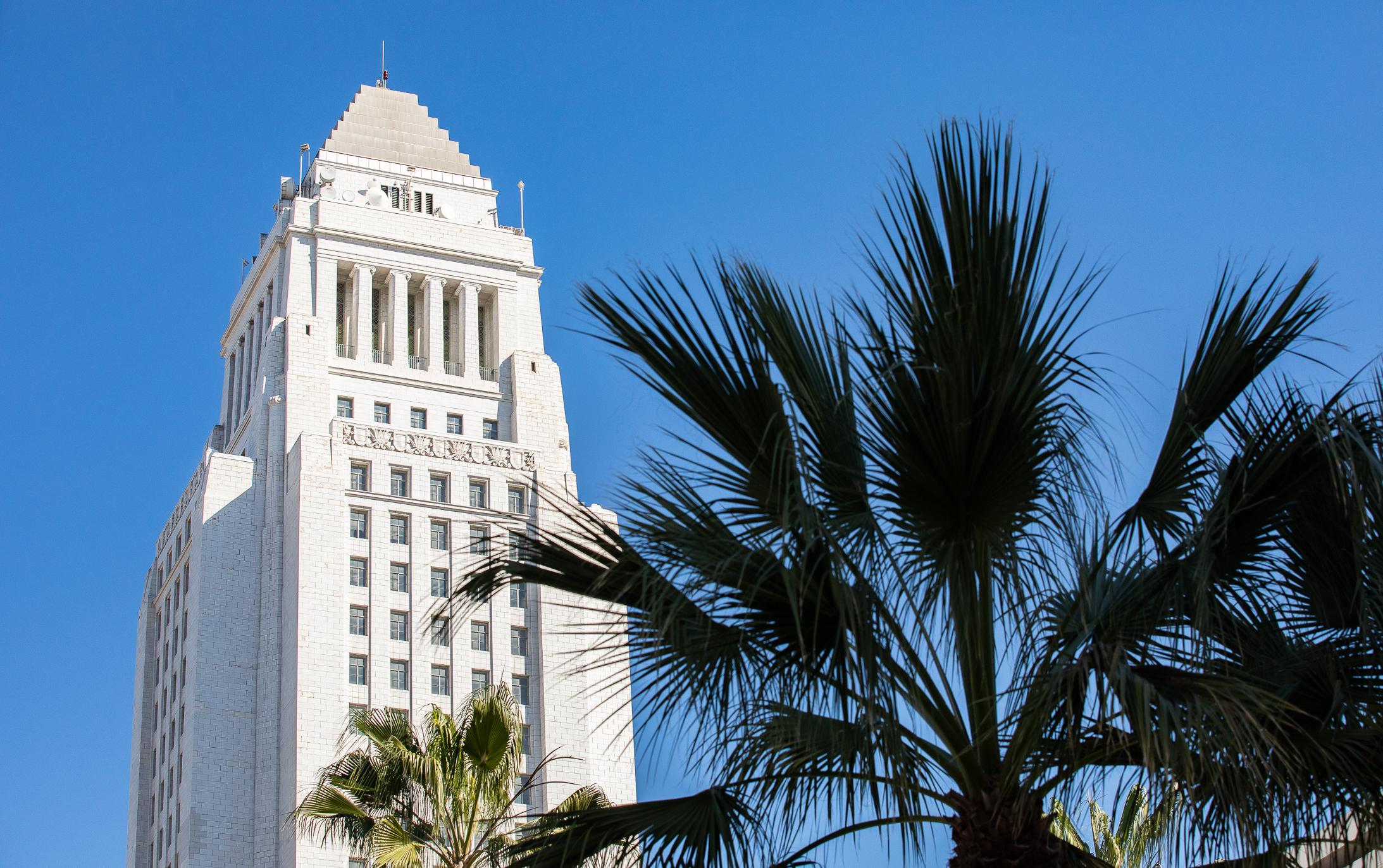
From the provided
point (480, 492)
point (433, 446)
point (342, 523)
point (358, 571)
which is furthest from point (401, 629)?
point (433, 446)

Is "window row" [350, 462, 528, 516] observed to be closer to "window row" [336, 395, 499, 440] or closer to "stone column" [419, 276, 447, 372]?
"window row" [336, 395, 499, 440]

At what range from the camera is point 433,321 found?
72.8 m

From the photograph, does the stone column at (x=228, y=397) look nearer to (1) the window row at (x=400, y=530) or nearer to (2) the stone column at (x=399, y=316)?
(2) the stone column at (x=399, y=316)

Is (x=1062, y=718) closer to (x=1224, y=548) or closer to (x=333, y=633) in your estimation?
(x=1224, y=548)

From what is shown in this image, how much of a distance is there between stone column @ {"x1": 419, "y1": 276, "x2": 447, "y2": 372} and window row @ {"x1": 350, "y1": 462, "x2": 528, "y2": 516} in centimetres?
597

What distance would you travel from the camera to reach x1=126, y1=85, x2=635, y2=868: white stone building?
62.6 meters

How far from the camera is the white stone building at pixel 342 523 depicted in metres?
62.6

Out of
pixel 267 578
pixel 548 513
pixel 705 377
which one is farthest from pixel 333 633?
pixel 705 377

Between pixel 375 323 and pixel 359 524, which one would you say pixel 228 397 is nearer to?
pixel 375 323

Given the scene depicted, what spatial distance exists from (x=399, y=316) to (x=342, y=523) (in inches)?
405

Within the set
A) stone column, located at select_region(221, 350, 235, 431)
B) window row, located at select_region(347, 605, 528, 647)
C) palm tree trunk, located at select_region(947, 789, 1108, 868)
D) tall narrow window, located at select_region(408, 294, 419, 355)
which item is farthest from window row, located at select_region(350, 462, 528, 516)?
palm tree trunk, located at select_region(947, 789, 1108, 868)

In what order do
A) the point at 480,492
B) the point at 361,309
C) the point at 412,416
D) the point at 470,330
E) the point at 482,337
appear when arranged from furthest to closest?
1. the point at 482,337
2. the point at 470,330
3. the point at 361,309
4. the point at 412,416
5. the point at 480,492

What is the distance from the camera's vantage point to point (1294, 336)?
11359mm

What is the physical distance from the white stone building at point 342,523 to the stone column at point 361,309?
95 mm
